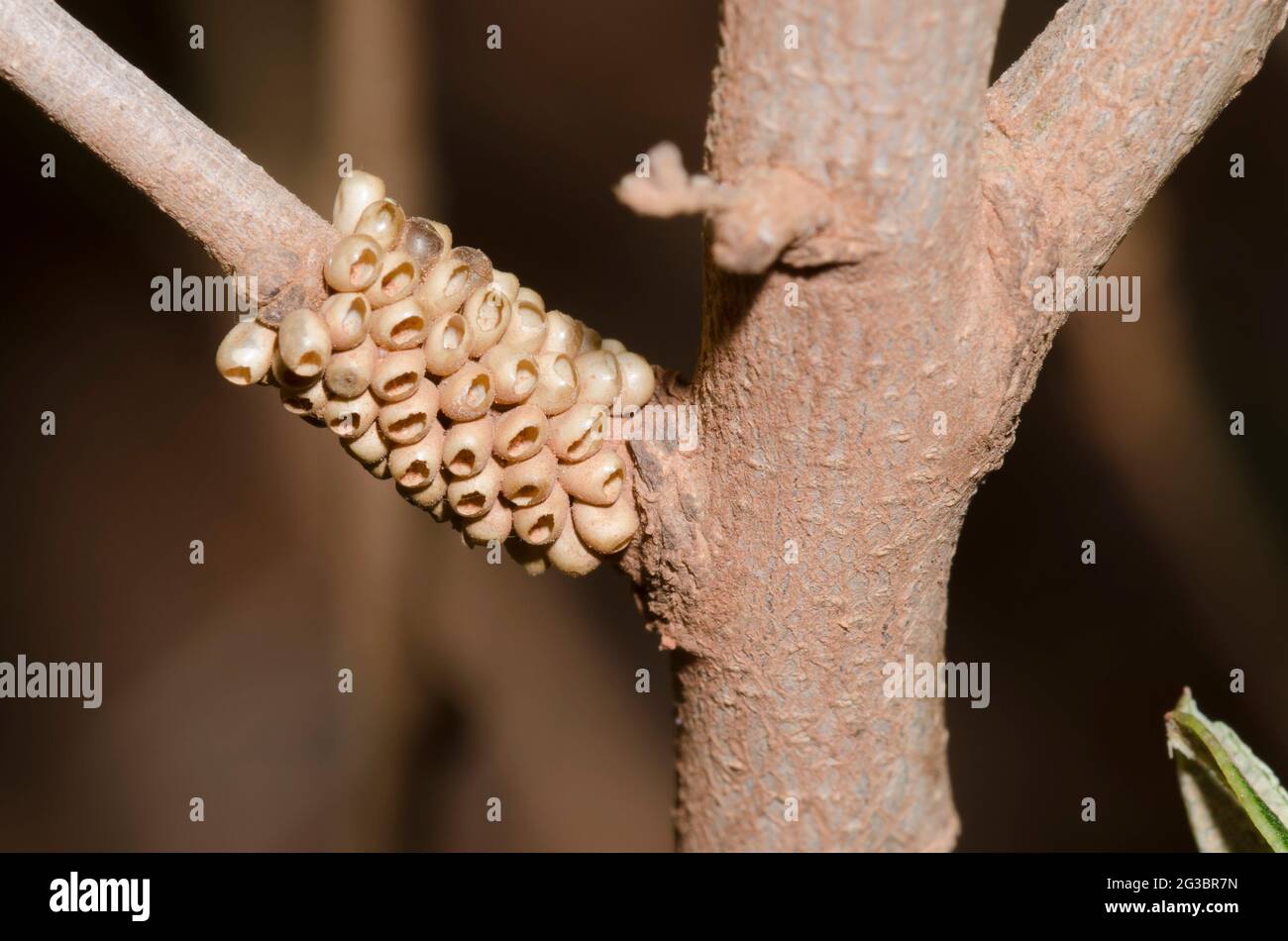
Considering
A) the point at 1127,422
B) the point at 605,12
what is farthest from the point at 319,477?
the point at 1127,422

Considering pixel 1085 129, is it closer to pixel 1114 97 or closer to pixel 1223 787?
pixel 1114 97

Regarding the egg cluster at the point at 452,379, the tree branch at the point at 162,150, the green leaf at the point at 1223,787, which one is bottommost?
the green leaf at the point at 1223,787

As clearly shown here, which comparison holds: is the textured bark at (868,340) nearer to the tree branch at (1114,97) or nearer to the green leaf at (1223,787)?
the tree branch at (1114,97)

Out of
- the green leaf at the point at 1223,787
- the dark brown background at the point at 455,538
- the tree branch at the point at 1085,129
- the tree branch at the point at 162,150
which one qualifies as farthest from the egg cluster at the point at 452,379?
the dark brown background at the point at 455,538

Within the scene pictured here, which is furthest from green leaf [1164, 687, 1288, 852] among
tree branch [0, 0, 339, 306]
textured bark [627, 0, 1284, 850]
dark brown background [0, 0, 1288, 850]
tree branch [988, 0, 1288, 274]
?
dark brown background [0, 0, 1288, 850]

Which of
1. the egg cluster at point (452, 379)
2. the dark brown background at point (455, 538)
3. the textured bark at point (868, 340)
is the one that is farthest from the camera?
the dark brown background at point (455, 538)

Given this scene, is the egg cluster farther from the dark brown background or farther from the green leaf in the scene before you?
the dark brown background
